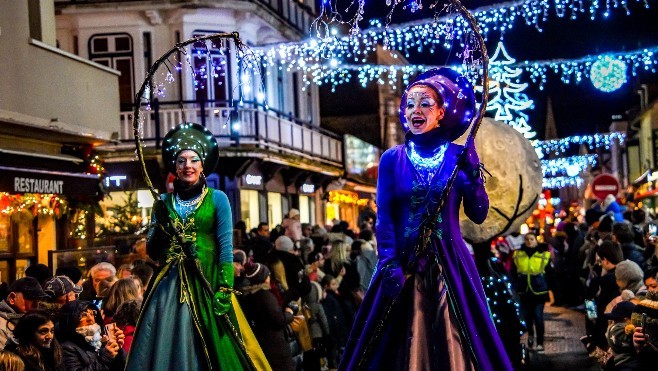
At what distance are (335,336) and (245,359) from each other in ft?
20.8

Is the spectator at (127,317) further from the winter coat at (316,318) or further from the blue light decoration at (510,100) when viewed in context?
the blue light decoration at (510,100)

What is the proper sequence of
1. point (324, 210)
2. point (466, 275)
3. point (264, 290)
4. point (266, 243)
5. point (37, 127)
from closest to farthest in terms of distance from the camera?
point (466, 275)
point (264, 290)
point (266, 243)
point (37, 127)
point (324, 210)

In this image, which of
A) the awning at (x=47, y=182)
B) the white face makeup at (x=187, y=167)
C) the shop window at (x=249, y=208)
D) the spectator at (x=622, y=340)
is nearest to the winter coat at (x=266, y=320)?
the white face makeup at (x=187, y=167)

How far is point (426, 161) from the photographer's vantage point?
6.19 meters

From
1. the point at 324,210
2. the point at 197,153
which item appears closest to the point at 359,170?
the point at 324,210

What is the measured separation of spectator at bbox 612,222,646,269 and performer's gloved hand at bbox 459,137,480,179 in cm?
784

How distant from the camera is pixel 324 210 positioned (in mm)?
37031

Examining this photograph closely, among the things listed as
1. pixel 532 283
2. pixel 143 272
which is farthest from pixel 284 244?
pixel 532 283

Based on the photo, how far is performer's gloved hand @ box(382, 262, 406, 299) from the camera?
5887 mm

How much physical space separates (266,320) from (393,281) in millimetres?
4326

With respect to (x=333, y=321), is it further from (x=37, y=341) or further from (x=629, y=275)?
(x=37, y=341)

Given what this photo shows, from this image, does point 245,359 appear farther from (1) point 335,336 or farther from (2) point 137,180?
(2) point 137,180

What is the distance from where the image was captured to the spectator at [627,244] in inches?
523

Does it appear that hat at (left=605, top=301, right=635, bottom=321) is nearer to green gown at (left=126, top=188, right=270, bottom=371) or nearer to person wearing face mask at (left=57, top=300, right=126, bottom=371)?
green gown at (left=126, top=188, right=270, bottom=371)
